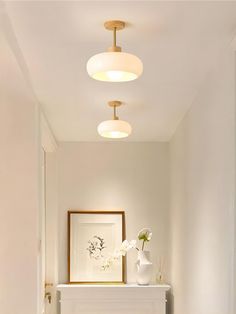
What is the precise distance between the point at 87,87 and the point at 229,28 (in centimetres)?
139

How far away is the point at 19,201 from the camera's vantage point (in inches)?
157

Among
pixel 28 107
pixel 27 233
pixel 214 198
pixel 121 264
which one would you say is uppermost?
pixel 28 107

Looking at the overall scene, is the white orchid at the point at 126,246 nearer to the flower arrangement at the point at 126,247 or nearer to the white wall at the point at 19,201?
the flower arrangement at the point at 126,247

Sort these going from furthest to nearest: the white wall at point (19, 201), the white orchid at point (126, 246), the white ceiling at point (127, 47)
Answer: the white orchid at point (126, 246), the white wall at point (19, 201), the white ceiling at point (127, 47)

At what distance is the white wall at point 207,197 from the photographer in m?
2.92

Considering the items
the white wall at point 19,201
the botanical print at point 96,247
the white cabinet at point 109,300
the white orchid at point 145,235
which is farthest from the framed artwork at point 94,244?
the white wall at point 19,201

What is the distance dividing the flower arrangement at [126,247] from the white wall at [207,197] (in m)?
0.54

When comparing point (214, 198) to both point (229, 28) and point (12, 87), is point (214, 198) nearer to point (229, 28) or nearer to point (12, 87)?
point (229, 28)

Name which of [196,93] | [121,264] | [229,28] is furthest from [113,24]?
[121,264]

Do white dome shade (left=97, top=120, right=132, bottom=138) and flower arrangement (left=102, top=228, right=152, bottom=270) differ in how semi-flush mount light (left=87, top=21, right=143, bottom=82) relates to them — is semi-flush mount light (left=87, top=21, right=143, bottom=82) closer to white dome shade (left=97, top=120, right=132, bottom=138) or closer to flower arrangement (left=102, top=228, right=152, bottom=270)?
white dome shade (left=97, top=120, right=132, bottom=138)

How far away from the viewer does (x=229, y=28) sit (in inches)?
103

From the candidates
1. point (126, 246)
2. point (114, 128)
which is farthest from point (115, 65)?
point (126, 246)

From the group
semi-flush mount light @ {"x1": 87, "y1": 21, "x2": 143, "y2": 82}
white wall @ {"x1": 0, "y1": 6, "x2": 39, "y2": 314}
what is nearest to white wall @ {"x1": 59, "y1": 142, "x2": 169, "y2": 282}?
white wall @ {"x1": 0, "y1": 6, "x2": 39, "y2": 314}

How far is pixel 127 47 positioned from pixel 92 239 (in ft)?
11.4
